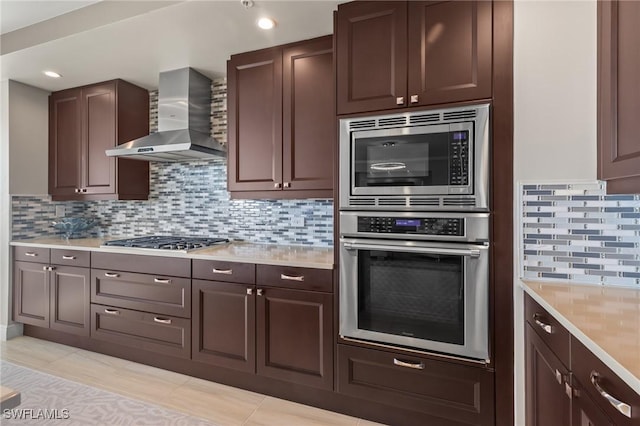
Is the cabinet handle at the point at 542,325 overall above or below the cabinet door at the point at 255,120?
below

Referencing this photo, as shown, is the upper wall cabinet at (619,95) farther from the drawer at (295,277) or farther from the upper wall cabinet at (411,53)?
the drawer at (295,277)

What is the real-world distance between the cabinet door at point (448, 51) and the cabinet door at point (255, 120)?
1.01 meters

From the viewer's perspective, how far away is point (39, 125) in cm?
328

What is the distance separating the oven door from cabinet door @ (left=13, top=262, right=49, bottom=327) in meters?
2.89

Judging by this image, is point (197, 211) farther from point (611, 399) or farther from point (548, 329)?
point (611, 399)

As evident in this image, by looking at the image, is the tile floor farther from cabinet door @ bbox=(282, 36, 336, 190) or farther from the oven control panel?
cabinet door @ bbox=(282, 36, 336, 190)

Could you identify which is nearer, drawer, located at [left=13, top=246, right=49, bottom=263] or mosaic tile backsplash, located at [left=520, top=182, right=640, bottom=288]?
mosaic tile backsplash, located at [left=520, top=182, right=640, bottom=288]

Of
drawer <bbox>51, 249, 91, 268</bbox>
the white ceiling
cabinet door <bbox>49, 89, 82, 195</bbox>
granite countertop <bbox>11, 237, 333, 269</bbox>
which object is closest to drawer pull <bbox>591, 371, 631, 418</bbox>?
granite countertop <bbox>11, 237, 333, 269</bbox>

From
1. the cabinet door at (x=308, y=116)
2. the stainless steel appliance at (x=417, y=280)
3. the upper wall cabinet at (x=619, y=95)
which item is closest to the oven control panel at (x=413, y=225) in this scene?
the stainless steel appliance at (x=417, y=280)

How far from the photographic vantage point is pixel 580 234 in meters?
1.50

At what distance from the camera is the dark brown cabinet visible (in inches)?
108

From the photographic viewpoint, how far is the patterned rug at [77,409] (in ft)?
6.20

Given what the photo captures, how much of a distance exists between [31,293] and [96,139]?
5.22 feet

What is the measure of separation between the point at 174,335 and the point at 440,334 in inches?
73.7
